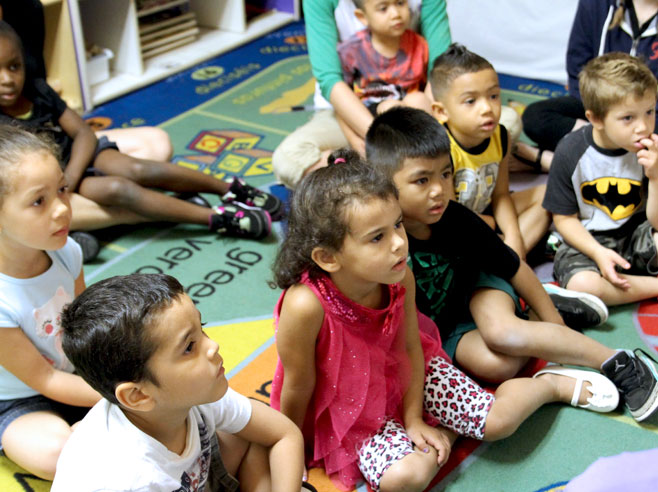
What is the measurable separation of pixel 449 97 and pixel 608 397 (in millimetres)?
709

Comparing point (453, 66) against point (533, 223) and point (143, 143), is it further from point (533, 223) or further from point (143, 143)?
point (143, 143)

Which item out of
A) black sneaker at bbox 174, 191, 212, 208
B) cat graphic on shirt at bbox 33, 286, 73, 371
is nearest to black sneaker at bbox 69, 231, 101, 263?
black sneaker at bbox 174, 191, 212, 208

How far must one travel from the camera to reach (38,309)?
116cm

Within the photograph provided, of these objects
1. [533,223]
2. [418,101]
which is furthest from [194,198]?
[533,223]

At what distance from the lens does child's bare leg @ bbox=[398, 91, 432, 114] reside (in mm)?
1806

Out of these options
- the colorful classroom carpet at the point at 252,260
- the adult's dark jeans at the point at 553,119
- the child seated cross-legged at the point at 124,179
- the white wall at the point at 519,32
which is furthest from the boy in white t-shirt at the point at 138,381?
the white wall at the point at 519,32

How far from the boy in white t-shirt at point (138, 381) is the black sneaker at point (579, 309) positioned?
846 millimetres

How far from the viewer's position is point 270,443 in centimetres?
107

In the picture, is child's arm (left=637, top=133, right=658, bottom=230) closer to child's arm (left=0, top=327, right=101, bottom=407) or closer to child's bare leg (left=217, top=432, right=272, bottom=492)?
child's bare leg (left=217, top=432, right=272, bottom=492)

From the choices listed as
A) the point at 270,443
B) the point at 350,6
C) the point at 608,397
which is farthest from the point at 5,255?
the point at 350,6

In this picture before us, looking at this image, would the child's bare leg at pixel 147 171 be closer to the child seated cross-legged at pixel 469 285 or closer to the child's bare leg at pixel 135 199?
the child's bare leg at pixel 135 199

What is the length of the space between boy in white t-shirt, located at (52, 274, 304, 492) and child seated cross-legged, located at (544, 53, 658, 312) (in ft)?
3.22

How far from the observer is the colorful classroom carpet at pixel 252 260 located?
121 centimetres

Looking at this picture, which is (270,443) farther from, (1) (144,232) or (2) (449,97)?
(1) (144,232)
